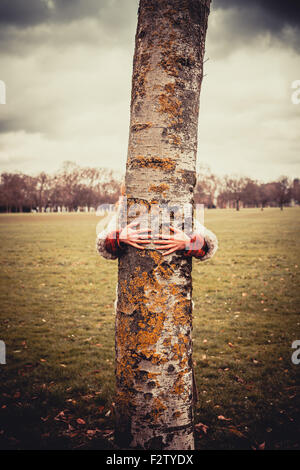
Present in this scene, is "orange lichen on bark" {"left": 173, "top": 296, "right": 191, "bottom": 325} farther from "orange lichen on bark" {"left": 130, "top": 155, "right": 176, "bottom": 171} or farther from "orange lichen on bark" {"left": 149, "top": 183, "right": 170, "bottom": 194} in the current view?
"orange lichen on bark" {"left": 130, "top": 155, "right": 176, "bottom": 171}

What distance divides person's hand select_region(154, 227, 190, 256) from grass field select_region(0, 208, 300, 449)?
279cm

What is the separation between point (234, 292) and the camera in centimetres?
916

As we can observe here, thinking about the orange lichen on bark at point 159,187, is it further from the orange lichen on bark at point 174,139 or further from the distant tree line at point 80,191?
the distant tree line at point 80,191

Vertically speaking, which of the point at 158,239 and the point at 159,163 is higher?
the point at 159,163

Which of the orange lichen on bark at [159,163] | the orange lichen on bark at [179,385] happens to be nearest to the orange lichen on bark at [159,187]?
the orange lichen on bark at [159,163]

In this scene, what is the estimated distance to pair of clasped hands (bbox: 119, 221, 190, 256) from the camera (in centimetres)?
194

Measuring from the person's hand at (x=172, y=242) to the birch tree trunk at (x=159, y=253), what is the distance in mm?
60

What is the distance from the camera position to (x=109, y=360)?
17.4 feet

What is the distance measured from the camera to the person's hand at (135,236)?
195 centimetres

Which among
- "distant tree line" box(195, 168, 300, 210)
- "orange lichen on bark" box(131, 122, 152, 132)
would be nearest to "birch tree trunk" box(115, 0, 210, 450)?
"orange lichen on bark" box(131, 122, 152, 132)

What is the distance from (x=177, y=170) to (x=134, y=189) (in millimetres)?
329

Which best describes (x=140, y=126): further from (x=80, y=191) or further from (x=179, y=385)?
(x=80, y=191)

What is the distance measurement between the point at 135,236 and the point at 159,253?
0.21 metres

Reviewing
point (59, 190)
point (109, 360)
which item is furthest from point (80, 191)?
point (109, 360)
